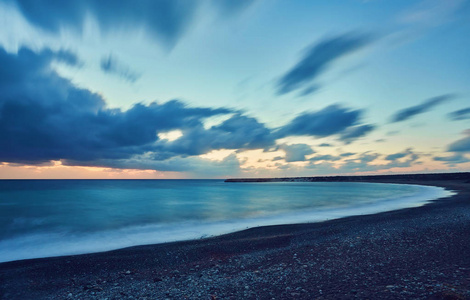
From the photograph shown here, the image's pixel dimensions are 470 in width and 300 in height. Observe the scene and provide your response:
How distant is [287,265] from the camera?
6898mm

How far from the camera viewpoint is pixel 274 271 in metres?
6.48

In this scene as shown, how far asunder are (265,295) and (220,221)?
13.5 m

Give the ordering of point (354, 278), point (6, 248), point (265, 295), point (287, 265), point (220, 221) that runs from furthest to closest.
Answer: point (220, 221) < point (6, 248) < point (287, 265) < point (354, 278) < point (265, 295)

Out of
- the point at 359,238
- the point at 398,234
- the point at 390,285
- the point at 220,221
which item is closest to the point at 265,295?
the point at 390,285

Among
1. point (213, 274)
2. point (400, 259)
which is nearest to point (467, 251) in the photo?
point (400, 259)

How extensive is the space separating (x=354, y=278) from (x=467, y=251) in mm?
4250

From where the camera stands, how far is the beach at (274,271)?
5.20 metres

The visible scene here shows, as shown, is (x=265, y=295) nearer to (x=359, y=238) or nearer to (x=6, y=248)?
(x=359, y=238)

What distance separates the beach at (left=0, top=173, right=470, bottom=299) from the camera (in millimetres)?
5203

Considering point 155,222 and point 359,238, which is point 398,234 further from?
point 155,222

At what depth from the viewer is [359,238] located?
9.40m

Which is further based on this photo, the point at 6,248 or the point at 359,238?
the point at 6,248

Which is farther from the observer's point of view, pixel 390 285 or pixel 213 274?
pixel 213 274

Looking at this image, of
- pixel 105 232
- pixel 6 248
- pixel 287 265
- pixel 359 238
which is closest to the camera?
pixel 287 265
